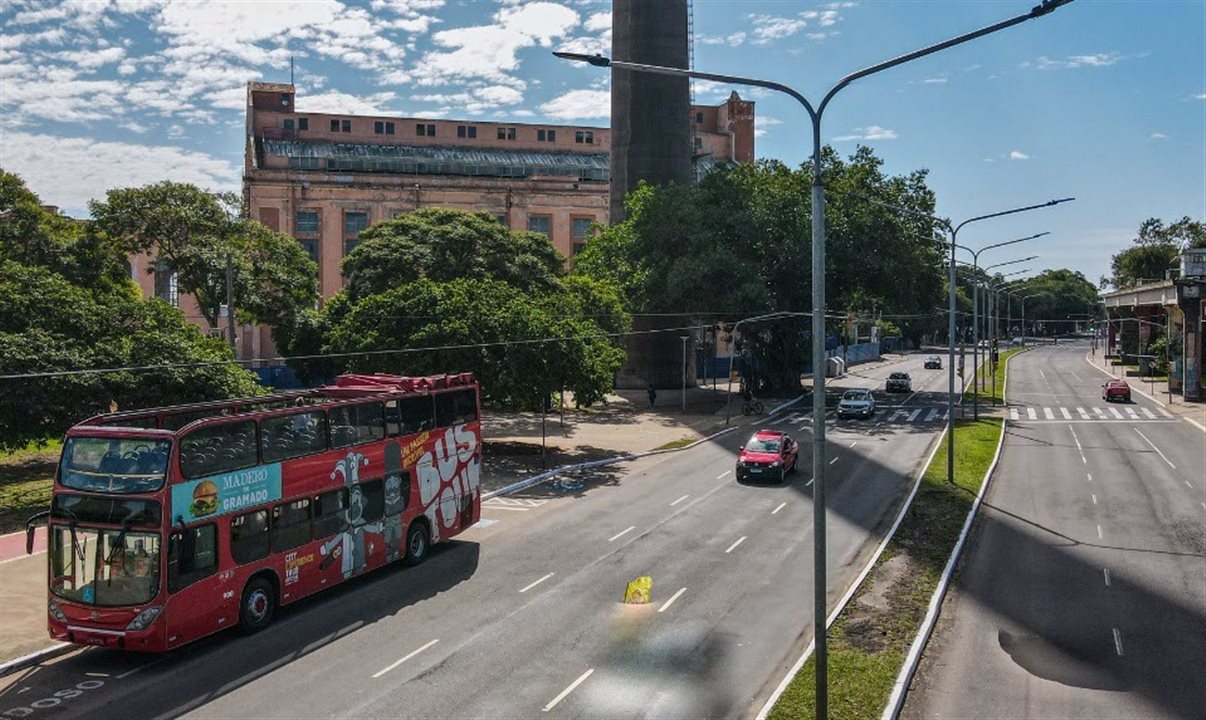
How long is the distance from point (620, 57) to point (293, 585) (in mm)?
60490

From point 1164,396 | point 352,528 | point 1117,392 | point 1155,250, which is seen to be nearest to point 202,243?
point 352,528

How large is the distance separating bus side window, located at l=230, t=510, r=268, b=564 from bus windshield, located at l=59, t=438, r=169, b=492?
216 cm

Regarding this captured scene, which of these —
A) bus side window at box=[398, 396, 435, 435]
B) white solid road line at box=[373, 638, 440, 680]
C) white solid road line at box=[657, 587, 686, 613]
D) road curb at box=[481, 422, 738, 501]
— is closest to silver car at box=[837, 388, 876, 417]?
road curb at box=[481, 422, 738, 501]

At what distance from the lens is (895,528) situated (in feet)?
92.0

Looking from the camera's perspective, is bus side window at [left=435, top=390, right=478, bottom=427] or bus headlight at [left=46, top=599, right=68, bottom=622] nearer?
bus headlight at [left=46, top=599, right=68, bottom=622]

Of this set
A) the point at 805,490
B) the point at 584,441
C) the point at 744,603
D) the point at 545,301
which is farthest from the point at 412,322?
the point at 744,603

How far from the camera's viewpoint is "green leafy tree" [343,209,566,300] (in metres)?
60.5

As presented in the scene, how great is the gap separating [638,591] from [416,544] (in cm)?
662

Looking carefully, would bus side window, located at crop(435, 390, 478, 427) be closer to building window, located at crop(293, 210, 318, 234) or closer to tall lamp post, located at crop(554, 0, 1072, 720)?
tall lamp post, located at crop(554, 0, 1072, 720)

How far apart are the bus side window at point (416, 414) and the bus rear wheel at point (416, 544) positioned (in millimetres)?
2515

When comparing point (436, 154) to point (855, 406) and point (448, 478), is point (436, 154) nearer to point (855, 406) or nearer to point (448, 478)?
point (855, 406)

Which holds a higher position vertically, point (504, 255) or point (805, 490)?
point (504, 255)

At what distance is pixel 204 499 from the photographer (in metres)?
18.3

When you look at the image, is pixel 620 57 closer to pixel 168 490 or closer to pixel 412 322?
pixel 412 322
